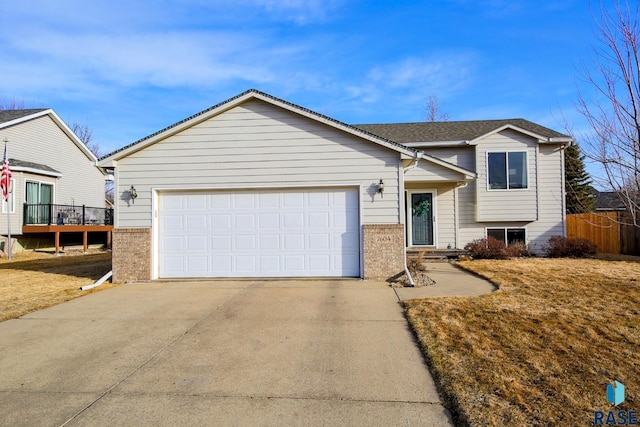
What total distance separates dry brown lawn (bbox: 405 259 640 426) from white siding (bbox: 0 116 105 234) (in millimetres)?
20115

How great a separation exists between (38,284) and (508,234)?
50.3ft

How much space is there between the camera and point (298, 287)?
8930mm

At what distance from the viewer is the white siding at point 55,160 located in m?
18.8

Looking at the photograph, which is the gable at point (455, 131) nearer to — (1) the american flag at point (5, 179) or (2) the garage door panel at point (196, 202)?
(2) the garage door panel at point (196, 202)

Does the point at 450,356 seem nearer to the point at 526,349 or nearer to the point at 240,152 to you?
the point at 526,349

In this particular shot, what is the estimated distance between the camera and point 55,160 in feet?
71.6

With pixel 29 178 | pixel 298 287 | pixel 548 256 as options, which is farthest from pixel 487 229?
pixel 29 178

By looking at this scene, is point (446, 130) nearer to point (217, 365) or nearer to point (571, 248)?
point (571, 248)

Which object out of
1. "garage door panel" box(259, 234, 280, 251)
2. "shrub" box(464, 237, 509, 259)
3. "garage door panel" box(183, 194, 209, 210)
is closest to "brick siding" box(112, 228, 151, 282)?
"garage door panel" box(183, 194, 209, 210)

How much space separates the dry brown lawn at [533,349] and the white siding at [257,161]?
3683mm

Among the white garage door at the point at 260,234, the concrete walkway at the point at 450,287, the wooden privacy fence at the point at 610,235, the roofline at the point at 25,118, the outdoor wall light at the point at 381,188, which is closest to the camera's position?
the concrete walkway at the point at 450,287

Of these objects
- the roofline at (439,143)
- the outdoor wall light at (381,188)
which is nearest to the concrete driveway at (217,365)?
the outdoor wall light at (381,188)

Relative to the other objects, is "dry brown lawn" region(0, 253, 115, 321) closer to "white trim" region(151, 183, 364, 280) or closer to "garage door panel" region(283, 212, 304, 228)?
"white trim" region(151, 183, 364, 280)

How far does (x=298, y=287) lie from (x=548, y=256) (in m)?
10.6
